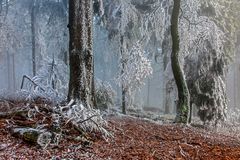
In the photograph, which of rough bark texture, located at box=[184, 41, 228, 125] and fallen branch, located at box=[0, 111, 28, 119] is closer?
fallen branch, located at box=[0, 111, 28, 119]

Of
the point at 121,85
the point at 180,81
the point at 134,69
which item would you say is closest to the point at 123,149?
the point at 180,81

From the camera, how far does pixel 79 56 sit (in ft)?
28.1

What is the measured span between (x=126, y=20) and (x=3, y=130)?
1138cm

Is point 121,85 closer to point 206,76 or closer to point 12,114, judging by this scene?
point 206,76

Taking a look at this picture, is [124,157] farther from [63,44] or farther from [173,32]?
[63,44]

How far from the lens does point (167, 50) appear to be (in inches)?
757

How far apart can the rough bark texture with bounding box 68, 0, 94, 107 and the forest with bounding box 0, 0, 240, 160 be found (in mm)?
22

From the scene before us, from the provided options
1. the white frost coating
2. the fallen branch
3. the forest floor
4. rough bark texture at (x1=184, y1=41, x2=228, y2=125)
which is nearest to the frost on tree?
rough bark texture at (x1=184, y1=41, x2=228, y2=125)

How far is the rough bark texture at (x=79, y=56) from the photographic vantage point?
856 centimetres

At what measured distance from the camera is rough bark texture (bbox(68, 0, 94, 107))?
8.56m

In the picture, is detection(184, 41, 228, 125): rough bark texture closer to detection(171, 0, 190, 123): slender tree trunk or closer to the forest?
the forest

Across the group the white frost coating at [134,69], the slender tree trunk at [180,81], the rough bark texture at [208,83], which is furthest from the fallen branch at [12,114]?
the rough bark texture at [208,83]

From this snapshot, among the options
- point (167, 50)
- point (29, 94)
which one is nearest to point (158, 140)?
point (29, 94)

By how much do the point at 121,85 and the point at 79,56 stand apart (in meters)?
9.05
